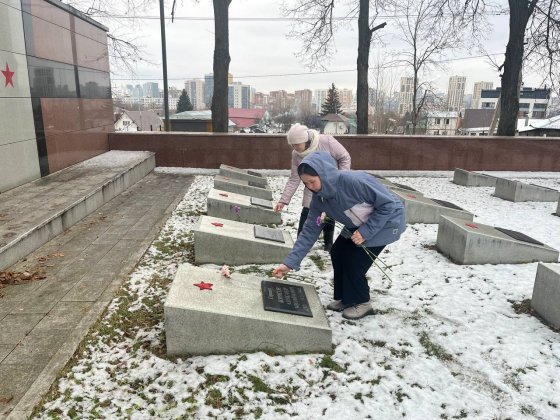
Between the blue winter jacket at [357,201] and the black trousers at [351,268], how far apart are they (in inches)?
8.3

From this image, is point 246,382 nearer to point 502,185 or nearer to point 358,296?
point 358,296

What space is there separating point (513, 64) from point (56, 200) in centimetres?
1465

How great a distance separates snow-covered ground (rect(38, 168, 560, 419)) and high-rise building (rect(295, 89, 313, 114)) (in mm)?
78323

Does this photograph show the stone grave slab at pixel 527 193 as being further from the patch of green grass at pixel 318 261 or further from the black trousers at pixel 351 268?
the black trousers at pixel 351 268

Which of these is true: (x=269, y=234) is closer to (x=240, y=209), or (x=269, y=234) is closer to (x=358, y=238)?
(x=240, y=209)

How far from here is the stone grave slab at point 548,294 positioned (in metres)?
3.85

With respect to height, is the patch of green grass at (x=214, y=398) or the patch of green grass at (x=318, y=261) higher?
the patch of green grass at (x=318, y=261)

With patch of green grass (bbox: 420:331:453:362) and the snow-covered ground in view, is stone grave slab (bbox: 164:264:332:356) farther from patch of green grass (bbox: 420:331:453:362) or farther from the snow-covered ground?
patch of green grass (bbox: 420:331:453:362)

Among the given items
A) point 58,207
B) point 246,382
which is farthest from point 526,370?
point 58,207

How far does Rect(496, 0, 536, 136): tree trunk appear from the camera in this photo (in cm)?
1424

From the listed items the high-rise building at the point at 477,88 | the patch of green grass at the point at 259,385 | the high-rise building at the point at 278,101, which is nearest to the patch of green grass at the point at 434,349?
the patch of green grass at the point at 259,385

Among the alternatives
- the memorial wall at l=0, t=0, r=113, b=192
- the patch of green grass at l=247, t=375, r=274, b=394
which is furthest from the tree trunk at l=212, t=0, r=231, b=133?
the patch of green grass at l=247, t=375, r=274, b=394

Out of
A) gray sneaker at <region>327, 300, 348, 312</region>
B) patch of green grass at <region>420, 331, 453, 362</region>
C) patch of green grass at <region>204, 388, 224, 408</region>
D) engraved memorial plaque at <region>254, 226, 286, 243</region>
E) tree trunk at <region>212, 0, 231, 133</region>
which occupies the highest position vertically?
tree trunk at <region>212, 0, 231, 133</region>

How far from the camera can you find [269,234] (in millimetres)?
5574
